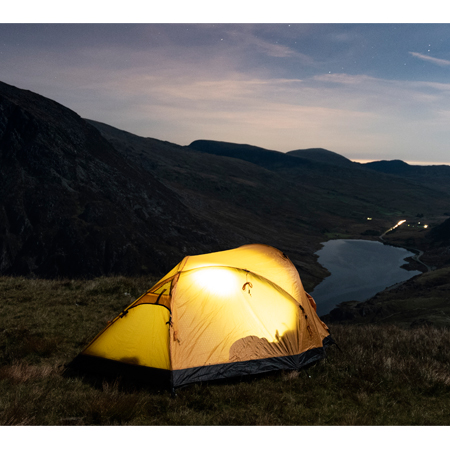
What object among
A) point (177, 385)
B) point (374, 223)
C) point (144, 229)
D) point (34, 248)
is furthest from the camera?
point (374, 223)

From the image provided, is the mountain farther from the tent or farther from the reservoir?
the tent

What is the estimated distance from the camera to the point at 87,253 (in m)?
46.6

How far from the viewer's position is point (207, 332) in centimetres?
754

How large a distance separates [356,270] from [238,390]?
318 ft

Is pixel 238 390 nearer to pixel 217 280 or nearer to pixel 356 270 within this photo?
pixel 217 280

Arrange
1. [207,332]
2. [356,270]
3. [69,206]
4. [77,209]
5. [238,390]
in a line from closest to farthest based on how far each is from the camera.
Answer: [238,390], [207,332], [69,206], [77,209], [356,270]

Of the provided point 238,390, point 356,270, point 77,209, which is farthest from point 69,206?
point 356,270

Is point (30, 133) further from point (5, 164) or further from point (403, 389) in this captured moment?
point (403, 389)

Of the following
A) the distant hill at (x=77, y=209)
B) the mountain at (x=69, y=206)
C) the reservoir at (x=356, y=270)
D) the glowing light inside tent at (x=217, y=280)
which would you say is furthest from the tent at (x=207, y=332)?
the reservoir at (x=356, y=270)

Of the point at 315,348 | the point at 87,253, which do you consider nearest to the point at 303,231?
the point at 87,253

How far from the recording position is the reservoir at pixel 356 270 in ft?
237

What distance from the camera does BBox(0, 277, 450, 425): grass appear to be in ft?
18.7

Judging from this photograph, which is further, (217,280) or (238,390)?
(217,280)

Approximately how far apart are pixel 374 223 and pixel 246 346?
179 meters
